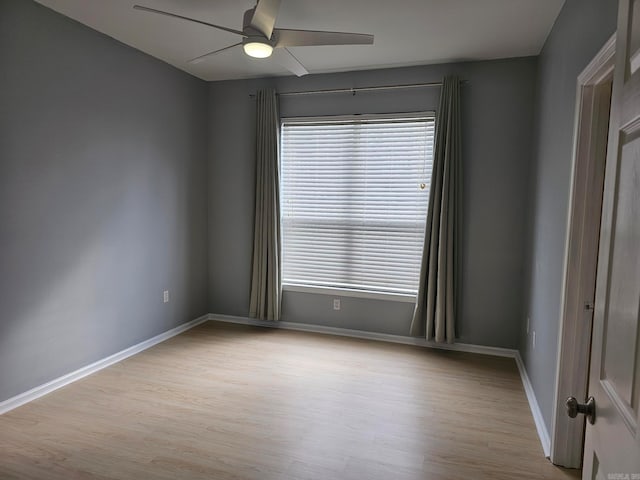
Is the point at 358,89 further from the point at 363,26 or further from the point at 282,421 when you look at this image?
the point at 282,421

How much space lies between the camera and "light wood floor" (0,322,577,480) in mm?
2156

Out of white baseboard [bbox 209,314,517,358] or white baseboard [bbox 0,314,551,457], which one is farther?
white baseboard [bbox 209,314,517,358]

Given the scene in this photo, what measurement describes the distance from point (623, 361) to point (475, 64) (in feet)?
11.2

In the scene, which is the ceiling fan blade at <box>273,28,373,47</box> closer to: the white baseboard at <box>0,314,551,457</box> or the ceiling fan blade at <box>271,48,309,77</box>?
the ceiling fan blade at <box>271,48,309,77</box>

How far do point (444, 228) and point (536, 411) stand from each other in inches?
64.1

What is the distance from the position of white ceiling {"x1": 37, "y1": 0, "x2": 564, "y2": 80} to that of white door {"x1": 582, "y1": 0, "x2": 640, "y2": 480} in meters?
2.01

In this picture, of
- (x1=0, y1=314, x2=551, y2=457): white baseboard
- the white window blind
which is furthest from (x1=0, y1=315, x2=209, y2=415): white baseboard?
the white window blind

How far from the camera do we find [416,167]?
392cm

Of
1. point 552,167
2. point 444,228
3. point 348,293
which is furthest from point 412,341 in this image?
point 552,167

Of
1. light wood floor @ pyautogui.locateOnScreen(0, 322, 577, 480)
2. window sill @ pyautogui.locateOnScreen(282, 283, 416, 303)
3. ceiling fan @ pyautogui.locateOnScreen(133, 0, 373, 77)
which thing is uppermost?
ceiling fan @ pyautogui.locateOnScreen(133, 0, 373, 77)

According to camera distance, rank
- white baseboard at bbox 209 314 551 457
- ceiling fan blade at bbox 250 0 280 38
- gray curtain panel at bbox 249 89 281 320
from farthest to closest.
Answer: gray curtain panel at bbox 249 89 281 320, white baseboard at bbox 209 314 551 457, ceiling fan blade at bbox 250 0 280 38

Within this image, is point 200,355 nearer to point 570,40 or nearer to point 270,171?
point 270,171

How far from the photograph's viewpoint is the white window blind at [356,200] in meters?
3.95

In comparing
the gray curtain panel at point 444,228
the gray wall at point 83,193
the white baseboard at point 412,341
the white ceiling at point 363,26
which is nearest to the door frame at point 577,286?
the white baseboard at point 412,341
